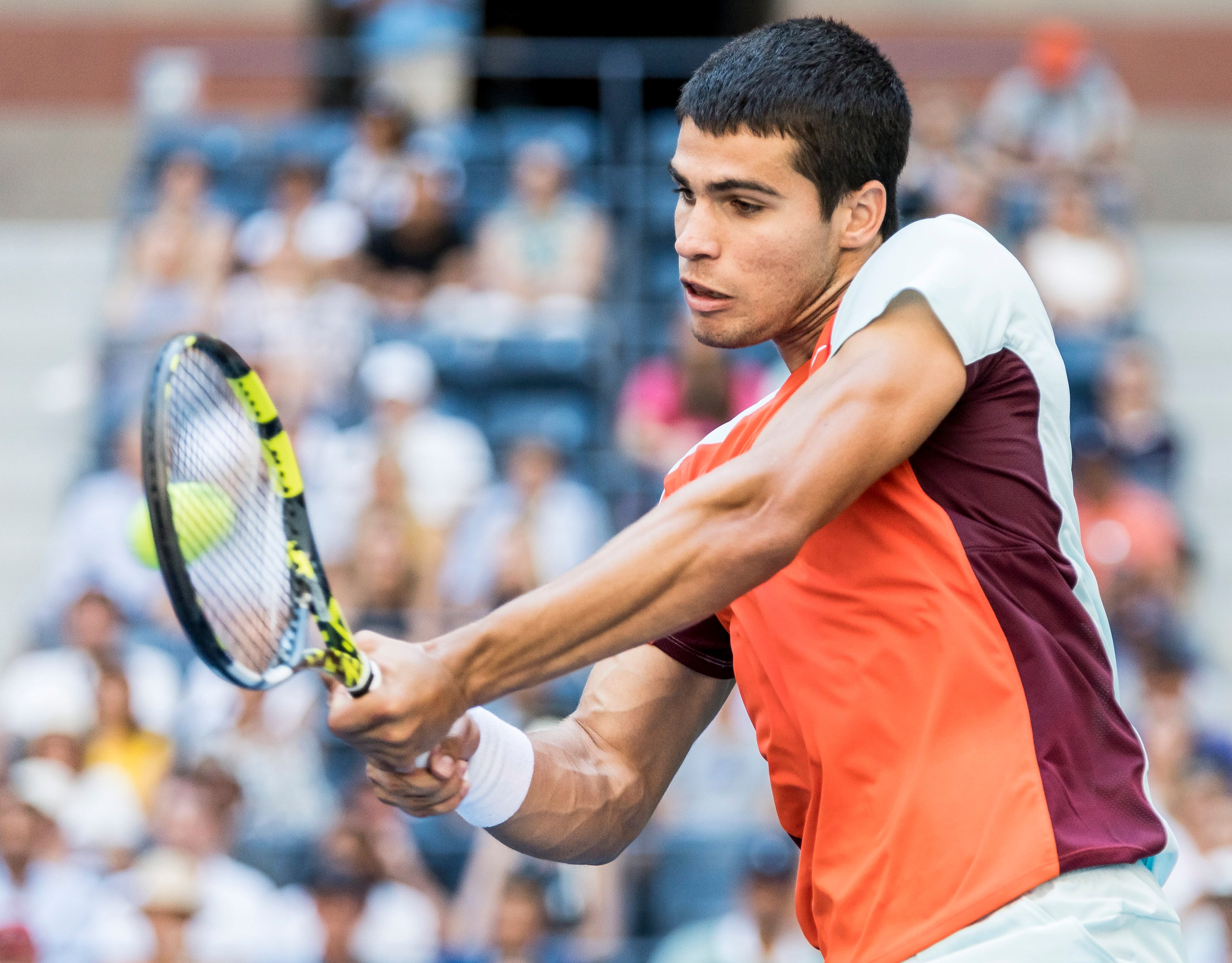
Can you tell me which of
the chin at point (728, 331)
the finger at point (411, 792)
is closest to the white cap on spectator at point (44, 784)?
the finger at point (411, 792)

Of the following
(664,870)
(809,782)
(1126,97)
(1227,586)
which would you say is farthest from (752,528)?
(1126,97)

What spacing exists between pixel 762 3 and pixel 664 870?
23.3 ft

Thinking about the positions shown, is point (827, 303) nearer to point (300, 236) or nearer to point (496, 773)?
point (496, 773)

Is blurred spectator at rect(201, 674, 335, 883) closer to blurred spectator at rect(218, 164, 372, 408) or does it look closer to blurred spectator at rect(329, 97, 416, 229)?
blurred spectator at rect(218, 164, 372, 408)

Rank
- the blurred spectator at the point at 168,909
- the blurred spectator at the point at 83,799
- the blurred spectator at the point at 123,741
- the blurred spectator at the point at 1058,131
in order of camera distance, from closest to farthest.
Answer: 1. the blurred spectator at the point at 168,909
2. the blurred spectator at the point at 83,799
3. the blurred spectator at the point at 123,741
4. the blurred spectator at the point at 1058,131

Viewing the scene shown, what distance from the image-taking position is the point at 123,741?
6996 millimetres

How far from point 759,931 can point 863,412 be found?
172 inches

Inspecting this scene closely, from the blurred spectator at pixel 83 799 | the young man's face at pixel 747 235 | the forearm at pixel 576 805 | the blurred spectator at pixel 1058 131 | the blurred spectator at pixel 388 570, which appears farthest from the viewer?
the blurred spectator at pixel 1058 131

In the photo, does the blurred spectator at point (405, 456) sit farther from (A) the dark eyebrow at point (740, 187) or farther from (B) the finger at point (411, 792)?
(A) the dark eyebrow at point (740, 187)

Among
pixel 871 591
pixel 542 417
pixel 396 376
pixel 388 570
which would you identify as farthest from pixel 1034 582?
pixel 542 417

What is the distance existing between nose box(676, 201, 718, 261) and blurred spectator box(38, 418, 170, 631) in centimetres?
555

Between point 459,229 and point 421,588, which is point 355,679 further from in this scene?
point 459,229

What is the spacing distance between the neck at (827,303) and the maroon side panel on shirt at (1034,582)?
306 millimetres

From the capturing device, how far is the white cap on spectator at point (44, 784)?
677 cm
